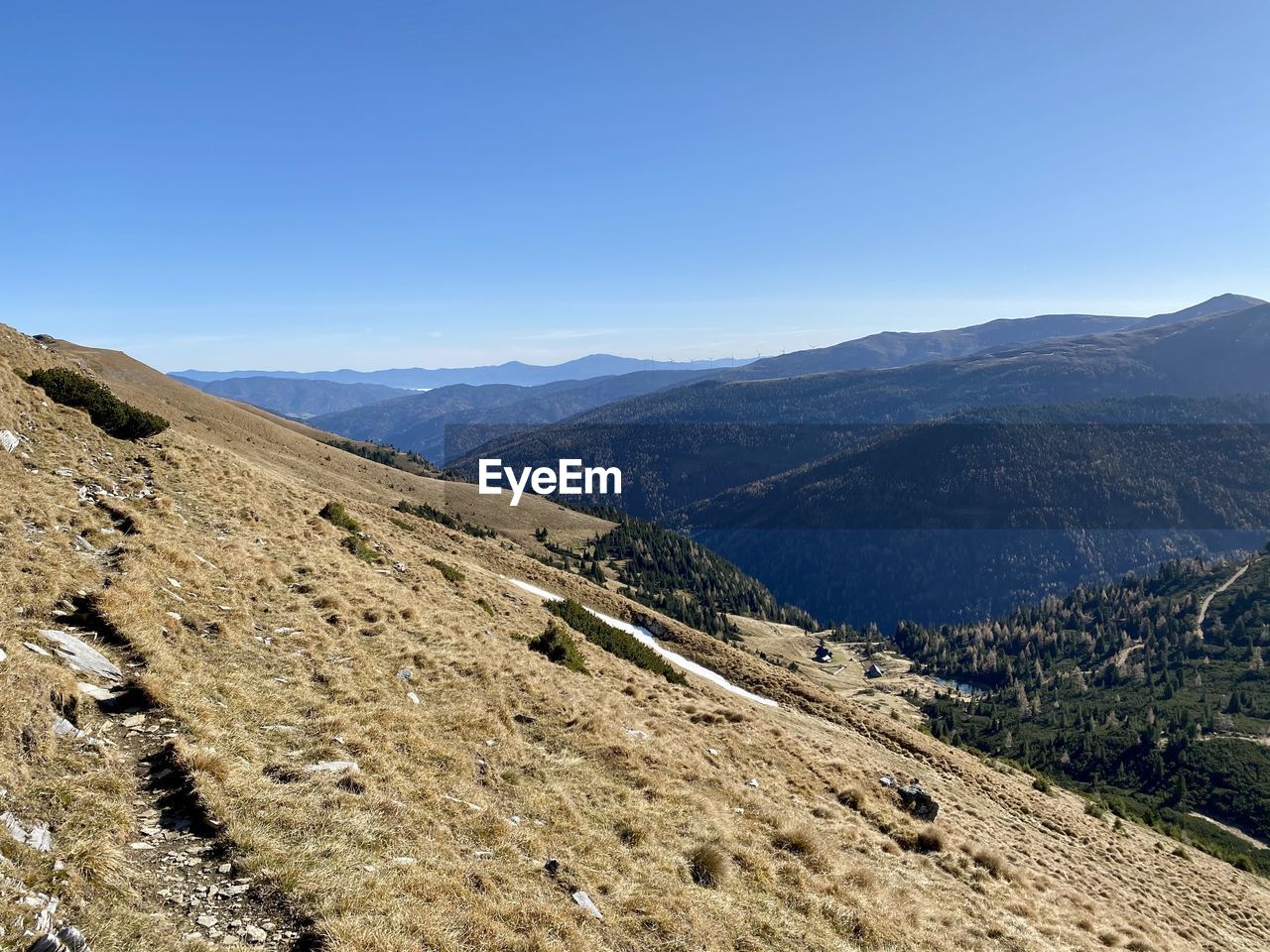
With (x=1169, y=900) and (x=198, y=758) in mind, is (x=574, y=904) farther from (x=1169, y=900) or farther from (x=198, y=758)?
(x=1169, y=900)

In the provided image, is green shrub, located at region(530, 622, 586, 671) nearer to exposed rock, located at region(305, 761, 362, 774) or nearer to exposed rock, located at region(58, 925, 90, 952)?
exposed rock, located at region(305, 761, 362, 774)

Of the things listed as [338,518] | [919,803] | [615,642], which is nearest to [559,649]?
[615,642]

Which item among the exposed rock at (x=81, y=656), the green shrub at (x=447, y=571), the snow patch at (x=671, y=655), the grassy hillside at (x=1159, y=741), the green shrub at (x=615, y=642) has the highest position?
the exposed rock at (x=81, y=656)

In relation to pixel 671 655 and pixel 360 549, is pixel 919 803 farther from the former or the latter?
pixel 360 549

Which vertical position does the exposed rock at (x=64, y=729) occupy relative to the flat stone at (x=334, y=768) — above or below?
above

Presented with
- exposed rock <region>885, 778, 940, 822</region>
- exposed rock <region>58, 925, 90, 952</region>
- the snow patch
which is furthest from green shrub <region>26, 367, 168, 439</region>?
exposed rock <region>885, 778, 940, 822</region>

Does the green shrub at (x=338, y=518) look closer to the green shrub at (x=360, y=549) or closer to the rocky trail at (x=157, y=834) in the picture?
the green shrub at (x=360, y=549)

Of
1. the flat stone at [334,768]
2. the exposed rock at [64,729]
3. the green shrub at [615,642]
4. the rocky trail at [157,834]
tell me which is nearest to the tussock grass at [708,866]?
the flat stone at [334,768]
